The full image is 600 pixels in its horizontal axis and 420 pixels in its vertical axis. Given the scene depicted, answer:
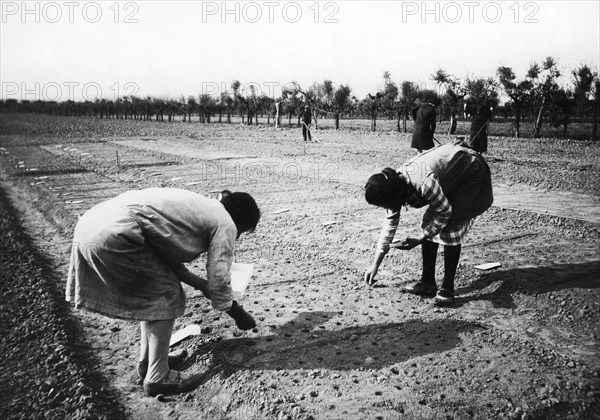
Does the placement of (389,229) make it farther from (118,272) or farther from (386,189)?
(118,272)

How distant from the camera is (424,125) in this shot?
940 centimetres

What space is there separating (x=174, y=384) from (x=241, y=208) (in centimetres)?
113

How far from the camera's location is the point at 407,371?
2660 mm

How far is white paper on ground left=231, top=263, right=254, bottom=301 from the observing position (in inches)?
122

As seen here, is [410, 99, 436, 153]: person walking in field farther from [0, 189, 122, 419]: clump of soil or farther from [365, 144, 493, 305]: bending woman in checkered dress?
[0, 189, 122, 419]: clump of soil

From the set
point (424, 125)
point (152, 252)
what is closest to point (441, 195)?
point (152, 252)

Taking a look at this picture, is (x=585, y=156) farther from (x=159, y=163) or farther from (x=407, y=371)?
(x=407, y=371)

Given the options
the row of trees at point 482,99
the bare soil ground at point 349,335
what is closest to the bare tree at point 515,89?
the row of trees at point 482,99

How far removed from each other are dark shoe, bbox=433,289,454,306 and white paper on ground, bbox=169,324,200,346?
1.96 meters

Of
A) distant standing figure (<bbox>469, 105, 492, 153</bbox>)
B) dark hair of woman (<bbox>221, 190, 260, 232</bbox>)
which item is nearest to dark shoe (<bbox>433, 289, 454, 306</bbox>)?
dark hair of woman (<bbox>221, 190, 260, 232</bbox>)

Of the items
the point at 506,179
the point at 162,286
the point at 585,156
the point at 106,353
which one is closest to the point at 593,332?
the point at 162,286

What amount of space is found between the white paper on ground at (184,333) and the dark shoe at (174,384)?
52cm

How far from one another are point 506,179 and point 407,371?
24.8 feet

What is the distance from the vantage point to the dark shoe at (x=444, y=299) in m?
3.49
